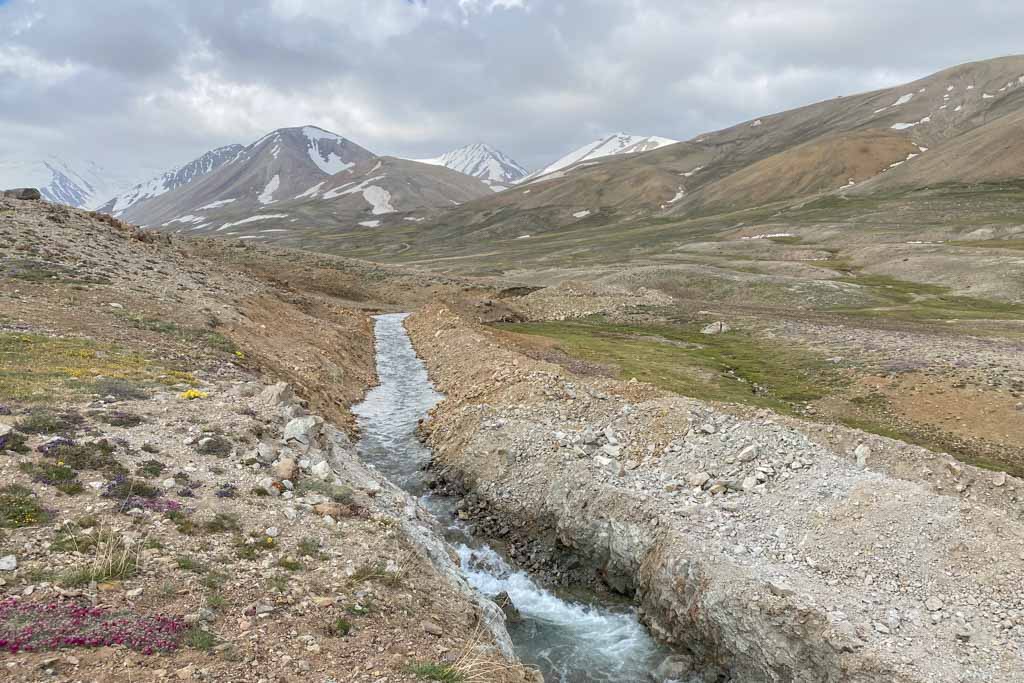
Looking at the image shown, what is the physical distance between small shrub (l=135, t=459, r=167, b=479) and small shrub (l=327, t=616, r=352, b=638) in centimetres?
838

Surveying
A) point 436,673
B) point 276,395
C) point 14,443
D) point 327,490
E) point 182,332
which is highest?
point 182,332

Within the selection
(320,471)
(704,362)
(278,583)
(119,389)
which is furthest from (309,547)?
(704,362)

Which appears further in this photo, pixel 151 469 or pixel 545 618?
pixel 545 618

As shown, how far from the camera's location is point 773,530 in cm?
1966

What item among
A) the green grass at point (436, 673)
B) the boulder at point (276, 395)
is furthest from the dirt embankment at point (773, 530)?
the green grass at point (436, 673)

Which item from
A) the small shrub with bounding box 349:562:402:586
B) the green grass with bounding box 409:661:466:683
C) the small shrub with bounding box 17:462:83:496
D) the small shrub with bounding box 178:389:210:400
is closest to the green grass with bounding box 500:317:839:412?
the small shrub with bounding box 349:562:402:586

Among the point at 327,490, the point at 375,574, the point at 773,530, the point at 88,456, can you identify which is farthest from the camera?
the point at 773,530

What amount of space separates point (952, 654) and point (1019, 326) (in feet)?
186

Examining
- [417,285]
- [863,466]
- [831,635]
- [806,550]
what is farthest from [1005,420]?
[417,285]

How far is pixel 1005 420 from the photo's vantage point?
29.8 metres

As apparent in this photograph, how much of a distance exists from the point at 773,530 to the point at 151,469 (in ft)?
69.1

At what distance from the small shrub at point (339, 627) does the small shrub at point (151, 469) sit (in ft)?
27.5

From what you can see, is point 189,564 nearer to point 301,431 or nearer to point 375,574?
point 375,574

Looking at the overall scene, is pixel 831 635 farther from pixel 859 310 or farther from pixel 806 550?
pixel 859 310
